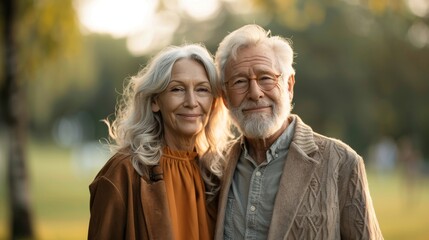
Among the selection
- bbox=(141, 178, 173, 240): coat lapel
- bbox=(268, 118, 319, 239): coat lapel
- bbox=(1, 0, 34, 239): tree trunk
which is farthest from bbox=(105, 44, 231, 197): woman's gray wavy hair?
bbox=(1, 0, 34, 239): tree trunk

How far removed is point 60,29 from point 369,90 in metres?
19.1

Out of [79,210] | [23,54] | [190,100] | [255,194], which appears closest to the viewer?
[255,194]

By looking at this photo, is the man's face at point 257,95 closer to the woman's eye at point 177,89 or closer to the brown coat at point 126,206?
the woman's eye at point 177,89

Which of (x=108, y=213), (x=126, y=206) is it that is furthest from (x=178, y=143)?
(x=108, y=213)

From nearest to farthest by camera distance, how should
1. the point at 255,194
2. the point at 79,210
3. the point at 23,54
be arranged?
1. the point at 255,194
2. the point at 23,54
3. the point at 79,210

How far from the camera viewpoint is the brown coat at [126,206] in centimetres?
416

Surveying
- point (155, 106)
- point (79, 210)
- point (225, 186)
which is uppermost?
point (155, 106)

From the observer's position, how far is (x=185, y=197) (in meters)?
4.45

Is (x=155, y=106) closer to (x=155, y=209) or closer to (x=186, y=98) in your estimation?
(x=186, y=98)

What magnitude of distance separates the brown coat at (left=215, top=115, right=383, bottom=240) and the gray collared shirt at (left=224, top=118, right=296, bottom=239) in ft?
0.39

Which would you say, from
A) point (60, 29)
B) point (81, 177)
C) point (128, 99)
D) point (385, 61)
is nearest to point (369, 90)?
point (385, 61)

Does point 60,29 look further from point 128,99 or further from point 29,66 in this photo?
point 128,99

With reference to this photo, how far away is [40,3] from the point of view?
1237 cm

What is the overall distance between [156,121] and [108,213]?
2.36 feet
